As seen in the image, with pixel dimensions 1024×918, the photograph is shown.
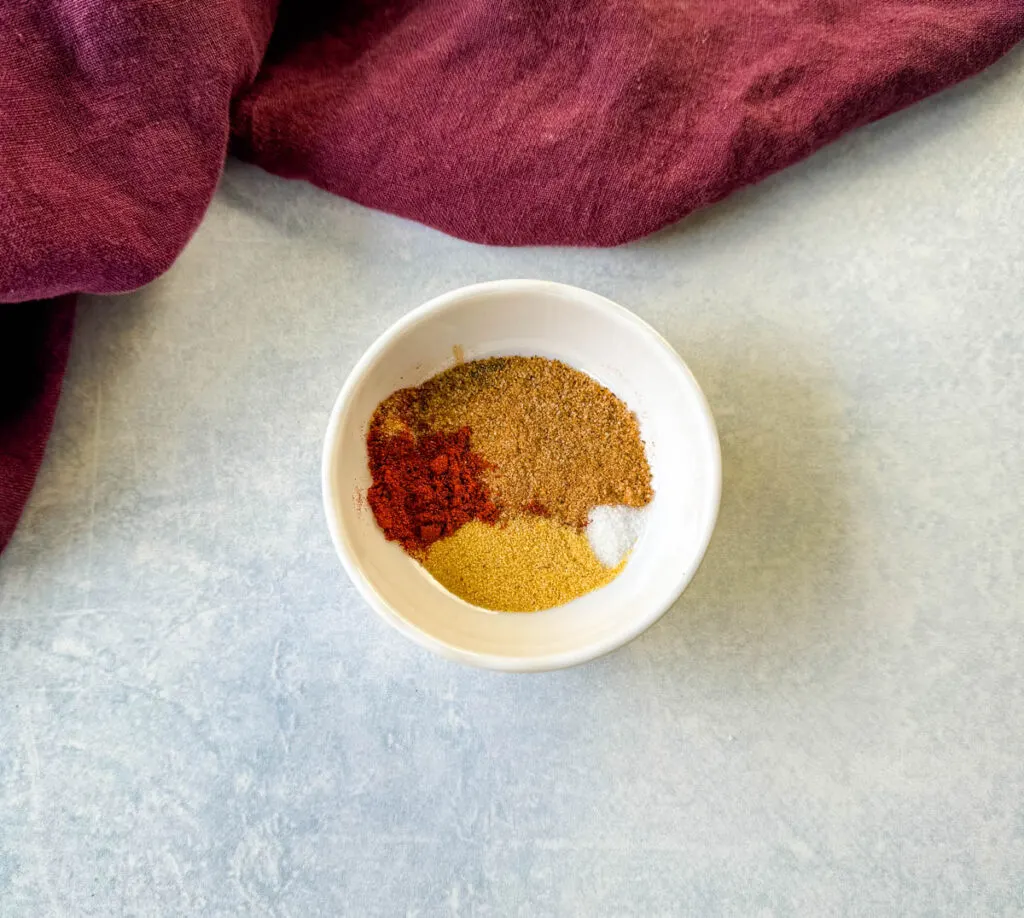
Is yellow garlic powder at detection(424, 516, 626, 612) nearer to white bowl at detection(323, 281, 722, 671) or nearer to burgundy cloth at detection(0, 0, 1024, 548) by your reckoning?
white bowl at detection(323, 281, 722, 671)

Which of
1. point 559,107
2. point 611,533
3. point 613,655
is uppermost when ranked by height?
point 559,107

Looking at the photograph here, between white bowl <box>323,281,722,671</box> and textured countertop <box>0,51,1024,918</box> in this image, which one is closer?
white bowl <box>323,281,722,671</box>

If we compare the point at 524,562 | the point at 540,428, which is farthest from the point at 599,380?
the point at 524,562

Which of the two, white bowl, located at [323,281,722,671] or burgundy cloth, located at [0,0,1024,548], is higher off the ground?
burgundy cloth, located at [0,0,1024,548]

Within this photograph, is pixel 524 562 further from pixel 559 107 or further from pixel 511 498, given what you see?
pixel 559 107

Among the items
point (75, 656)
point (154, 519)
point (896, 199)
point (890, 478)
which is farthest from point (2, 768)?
point (896, 199)

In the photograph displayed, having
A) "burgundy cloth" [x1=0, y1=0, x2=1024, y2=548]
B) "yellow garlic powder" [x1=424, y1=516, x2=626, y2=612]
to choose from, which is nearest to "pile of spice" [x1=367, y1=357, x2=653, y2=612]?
"yellow garlic powder" [x1=424, y1=516, x2=626, y2=612]

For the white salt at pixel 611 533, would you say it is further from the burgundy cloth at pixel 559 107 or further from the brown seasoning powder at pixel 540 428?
the burgundy cloth at pixel 559 107

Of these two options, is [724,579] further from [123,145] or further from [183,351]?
[123,145]
